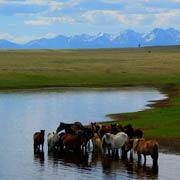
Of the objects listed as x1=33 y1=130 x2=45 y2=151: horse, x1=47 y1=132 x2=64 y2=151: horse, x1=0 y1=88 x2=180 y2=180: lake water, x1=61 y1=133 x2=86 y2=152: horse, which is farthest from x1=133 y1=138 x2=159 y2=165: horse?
x1=33 y1=130 x2=45 y2=151: horse

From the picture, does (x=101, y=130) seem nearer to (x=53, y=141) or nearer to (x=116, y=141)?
(x=53, y=141)

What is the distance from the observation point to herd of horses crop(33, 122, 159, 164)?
25.5 m

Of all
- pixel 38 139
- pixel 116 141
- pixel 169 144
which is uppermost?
pixel 116 141

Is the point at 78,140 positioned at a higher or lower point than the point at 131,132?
lower

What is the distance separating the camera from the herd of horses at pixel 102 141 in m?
25.5

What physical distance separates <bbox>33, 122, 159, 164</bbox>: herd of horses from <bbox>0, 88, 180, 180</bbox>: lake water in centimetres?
56

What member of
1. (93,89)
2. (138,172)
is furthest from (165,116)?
(93,89)

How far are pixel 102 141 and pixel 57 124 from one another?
1214 cm

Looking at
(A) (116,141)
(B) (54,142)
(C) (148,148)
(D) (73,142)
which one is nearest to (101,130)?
(D) (73,142)

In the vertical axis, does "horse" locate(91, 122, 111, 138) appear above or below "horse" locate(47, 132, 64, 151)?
above

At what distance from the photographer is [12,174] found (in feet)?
75.6

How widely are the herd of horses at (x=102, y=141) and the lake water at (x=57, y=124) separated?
0.56 metres

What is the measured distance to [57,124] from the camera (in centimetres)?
3919

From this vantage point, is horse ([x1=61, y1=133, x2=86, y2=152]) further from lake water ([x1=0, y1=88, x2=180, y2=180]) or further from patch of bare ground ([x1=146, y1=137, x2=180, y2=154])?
patch of bare ground ([x1=146, y1=137, x2=180, y2=154])
